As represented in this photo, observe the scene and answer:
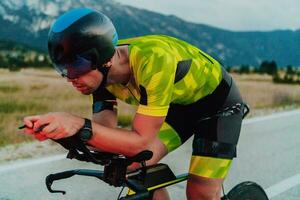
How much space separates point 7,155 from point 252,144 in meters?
3.63

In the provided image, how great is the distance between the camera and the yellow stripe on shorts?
3.68 metres

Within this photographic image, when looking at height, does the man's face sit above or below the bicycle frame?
above

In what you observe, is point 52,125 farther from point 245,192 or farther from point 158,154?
point 245,192

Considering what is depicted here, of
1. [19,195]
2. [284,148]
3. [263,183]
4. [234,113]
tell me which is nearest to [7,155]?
[19,195]

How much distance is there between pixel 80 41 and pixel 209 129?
1.21 m

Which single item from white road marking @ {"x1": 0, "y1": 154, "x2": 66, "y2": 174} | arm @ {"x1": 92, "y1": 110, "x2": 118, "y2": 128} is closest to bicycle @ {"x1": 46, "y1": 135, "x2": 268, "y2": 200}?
arm @ {"x1": 92, "y1": 110, "x2": 118, "y2": 128}

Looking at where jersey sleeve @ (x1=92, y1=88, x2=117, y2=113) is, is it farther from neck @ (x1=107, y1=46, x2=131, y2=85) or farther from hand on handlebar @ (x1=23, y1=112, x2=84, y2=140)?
hand on handlebar @ (x1=23, y1=112, x2=84, y2=140)

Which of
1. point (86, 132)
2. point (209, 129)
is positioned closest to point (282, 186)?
point (209, 129)

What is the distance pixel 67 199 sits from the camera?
5816 mm

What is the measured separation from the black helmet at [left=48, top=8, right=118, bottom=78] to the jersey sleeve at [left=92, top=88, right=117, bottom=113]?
64cm

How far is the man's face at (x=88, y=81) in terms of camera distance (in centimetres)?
304

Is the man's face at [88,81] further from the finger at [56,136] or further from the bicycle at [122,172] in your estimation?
the finger at [56,136]

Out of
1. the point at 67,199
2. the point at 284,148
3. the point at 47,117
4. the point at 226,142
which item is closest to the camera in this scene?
the point at 47,117

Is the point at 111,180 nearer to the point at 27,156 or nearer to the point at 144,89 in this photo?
the point at 144,89
